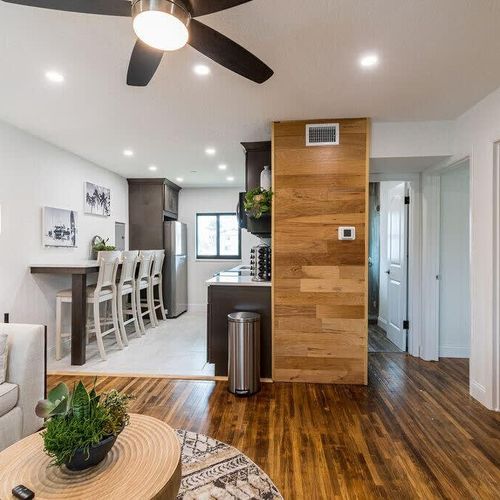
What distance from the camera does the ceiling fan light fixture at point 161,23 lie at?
1271 mm

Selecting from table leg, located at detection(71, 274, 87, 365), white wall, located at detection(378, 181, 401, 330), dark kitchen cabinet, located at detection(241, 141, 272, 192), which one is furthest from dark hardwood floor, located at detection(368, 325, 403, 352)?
table leg, located at detection(71, 274, 87, 365)

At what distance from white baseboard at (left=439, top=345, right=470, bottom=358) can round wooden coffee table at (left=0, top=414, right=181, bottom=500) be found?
349 centimetres

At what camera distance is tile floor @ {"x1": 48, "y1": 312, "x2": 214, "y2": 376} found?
3334mm

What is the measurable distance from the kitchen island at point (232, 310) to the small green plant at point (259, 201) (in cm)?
70

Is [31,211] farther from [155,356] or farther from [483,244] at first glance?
[483,244]

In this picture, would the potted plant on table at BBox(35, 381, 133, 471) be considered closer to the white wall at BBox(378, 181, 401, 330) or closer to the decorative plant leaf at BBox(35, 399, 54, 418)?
the decorative plant leaf at BBox(35, 399, 54, 418)

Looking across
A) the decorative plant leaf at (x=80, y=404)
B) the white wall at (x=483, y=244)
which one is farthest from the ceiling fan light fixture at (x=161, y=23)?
the white wall at (x=483, y=244)

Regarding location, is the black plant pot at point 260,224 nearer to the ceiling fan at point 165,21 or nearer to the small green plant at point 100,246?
the ceiling fan at point 165,21

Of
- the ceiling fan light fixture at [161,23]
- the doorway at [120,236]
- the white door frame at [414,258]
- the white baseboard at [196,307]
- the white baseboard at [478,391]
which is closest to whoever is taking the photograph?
the ceiling fan light fixture at [161,23]

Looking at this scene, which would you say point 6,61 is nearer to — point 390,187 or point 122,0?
point 122,0

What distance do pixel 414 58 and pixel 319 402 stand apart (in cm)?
259

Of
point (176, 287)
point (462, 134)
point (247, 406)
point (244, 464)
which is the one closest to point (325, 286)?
point (247, 406)

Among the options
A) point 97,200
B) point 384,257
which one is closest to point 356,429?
point 384,257

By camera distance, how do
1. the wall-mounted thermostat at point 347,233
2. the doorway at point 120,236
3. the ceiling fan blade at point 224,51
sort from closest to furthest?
the ceiling fan blade at point 224,51
the wall-mounted thermostat at point 347,233
the doorway at point 120,236
